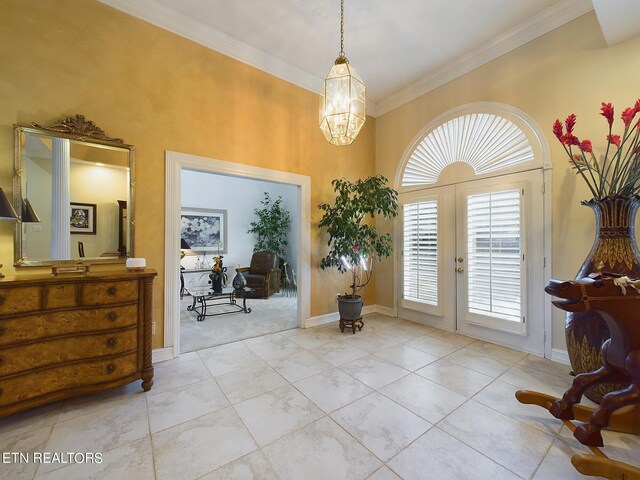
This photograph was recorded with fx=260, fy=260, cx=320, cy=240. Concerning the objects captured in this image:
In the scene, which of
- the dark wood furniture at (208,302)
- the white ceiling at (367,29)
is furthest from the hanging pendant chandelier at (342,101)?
the dark wood furniture at (208,302)

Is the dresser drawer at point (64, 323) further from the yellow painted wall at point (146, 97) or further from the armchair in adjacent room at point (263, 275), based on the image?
the armchair in adjacent room at point (263, 275)

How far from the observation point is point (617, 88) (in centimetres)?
237

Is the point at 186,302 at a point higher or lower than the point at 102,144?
lower

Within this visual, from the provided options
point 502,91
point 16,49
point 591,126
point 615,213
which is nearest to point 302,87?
point 502,91

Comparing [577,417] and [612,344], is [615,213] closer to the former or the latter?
[612,344]

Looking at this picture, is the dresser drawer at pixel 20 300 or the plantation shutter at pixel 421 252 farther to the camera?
the plantation shutter at pixel 421 252

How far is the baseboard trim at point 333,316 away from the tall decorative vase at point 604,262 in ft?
7.83

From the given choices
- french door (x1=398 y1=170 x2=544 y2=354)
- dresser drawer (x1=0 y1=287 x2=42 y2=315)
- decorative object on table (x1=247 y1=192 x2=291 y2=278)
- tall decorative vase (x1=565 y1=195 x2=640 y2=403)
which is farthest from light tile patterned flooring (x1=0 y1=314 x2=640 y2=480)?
decorative object on table (x1=247 y1=192 x2=291 y2=278)

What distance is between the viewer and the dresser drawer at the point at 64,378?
1.71 meters

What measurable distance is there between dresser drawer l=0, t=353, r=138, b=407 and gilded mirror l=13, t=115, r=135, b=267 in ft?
3.01

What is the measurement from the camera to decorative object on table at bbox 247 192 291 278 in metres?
6.98

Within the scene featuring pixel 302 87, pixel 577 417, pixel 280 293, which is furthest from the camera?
pixel 280 293

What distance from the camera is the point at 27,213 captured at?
2.13 metres

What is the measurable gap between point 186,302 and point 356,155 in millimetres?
4458
